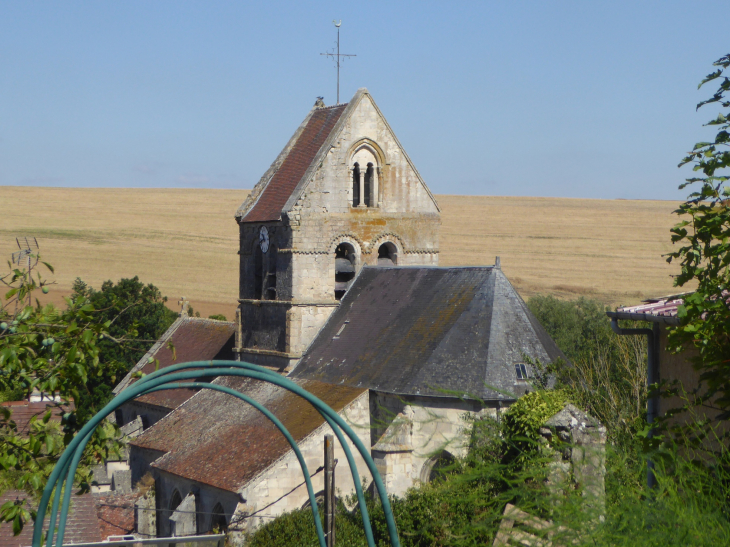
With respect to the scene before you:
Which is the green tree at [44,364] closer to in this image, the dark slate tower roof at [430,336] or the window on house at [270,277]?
the dark slate tower roof at [430,336]

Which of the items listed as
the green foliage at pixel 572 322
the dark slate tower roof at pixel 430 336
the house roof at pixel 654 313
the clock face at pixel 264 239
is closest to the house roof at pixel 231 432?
the dark slate tower roof at pixel 430 336

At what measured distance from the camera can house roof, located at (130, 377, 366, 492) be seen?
20938mm

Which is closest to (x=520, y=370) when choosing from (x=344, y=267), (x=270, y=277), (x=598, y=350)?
(x=344, y=267)

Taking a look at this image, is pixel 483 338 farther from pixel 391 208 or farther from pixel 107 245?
pixel 107 245

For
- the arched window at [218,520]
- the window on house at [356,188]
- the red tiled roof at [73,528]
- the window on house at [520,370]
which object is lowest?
the arched window at [218,520]

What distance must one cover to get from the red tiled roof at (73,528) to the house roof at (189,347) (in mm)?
10478

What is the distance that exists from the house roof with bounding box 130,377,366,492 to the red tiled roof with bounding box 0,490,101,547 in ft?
10.9

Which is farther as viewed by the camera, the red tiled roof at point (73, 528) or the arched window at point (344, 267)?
the arched window at point (344, 267)

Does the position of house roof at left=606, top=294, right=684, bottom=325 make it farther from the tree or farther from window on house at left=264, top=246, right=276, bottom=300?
window on house at left=264, top=246, right=276, bottom=300

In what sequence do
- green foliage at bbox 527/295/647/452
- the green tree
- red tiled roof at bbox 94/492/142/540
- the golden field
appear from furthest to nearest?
the golden field < green foliage at bbox 527/295/647/452 < red tiled roof at bbox 94/492/142/540 < the green tree

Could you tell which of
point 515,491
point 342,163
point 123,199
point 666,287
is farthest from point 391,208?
point 123,199

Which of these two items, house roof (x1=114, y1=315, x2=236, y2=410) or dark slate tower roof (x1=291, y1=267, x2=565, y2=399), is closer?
dark slate tower roof (x1=291, y1=267, x2=565, y2=399)

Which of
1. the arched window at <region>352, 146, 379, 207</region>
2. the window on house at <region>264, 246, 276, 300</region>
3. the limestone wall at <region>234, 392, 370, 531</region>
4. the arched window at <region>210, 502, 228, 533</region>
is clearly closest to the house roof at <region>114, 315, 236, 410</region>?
the window on house at <region>264, 246, 276, 300</region>

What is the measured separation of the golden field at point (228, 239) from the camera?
64.9 meters
